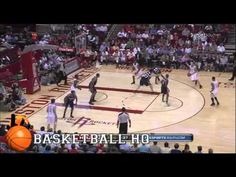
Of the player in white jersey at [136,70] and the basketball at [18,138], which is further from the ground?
the player in white jersey at [136,70]

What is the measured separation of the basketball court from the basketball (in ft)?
5.08

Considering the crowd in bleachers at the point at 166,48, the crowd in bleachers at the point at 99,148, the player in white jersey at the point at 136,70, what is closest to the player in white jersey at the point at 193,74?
the crowd in bleachers at the point at 166,48

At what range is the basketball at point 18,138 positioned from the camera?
11.2m

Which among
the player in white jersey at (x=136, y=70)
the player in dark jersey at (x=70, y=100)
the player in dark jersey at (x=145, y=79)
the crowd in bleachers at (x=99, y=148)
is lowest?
the crowd in bleachers at (x=99, y=148)

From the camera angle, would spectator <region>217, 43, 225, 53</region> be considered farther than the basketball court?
Yes

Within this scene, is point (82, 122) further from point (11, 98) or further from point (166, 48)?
point (166, 48)

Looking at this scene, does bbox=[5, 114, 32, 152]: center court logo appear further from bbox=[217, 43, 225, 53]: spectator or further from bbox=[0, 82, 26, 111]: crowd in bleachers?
bbox=[217, 43, 225, 53]: spectator

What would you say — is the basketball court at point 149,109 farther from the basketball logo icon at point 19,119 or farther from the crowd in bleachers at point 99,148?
the crowd in bleachers at point 99,148

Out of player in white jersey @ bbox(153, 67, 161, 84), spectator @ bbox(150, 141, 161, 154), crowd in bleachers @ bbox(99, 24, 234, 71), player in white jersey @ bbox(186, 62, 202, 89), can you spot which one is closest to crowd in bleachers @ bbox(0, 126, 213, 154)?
spectator @ bbox(150, 141, 161, 154)

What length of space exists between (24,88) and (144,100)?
10.3 feet

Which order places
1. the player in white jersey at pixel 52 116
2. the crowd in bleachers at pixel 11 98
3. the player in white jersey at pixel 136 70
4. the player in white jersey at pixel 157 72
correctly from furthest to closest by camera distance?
the player in white jersey at pixel 136 70 < the player in white jersey at pixel 157 72 < the crowd in bleachers at pixel 11 98 < the player in white jersey at pixel 52 116

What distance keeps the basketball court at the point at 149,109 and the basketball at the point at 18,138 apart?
5.08ft

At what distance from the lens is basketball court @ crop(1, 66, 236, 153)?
1302 centimetres

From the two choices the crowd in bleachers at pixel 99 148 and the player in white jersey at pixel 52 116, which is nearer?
the crowd in bleachers at pixel 99 148
